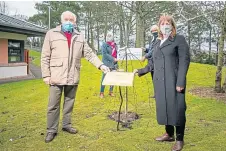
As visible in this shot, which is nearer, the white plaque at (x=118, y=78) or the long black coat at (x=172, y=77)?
the long black coat at (x=172, y=77)

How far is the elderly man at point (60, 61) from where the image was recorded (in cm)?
377

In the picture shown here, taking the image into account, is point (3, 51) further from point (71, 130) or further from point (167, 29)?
point (167, 29)

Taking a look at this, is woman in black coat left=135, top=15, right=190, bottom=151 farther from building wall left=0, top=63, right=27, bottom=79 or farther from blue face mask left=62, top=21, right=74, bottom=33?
building wall left=0, top=63, right=27, bottom=79

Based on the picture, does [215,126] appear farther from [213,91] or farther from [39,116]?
[213,91]

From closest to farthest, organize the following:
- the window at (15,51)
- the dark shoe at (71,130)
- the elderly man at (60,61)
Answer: the elderly man at (60,61) → the dark shoe at (71,130) → the window at (15,51)

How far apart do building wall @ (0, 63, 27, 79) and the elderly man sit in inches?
384

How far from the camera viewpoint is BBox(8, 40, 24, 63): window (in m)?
13.5

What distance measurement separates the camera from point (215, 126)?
4523 mm

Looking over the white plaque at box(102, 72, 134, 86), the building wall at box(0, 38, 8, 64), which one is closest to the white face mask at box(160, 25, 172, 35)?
the white plaque at box(102, 72, 134, 86)

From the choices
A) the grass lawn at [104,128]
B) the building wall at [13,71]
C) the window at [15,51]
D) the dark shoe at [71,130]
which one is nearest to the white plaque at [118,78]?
the grass lawn at [104,128]

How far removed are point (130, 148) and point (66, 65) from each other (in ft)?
4.60

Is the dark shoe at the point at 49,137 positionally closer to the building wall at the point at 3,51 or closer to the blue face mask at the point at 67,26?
the blue face mask at the point at 67,26

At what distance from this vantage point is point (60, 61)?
3.77 meters

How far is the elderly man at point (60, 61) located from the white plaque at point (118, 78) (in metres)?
0.44
